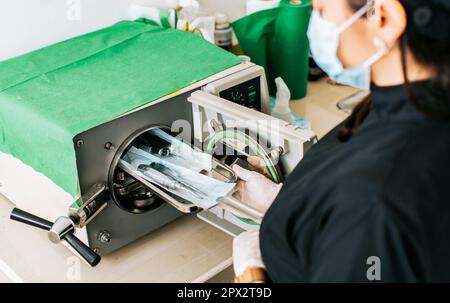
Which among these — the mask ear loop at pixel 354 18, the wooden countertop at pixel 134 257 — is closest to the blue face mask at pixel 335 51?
the mask ear loop at pixel 354 18

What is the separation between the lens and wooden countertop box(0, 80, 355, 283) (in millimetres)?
1327

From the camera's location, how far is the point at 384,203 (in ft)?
2.43

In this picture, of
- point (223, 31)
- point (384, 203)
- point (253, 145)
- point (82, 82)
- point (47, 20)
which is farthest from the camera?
point (223, 31)

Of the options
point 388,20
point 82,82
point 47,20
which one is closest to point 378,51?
point 388,20

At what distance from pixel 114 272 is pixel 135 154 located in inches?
11.4

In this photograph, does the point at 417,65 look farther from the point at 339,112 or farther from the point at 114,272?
the point at 339,112

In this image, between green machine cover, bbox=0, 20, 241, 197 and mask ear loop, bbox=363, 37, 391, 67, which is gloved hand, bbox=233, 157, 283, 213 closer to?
green machine cover, bbox=0, 20, 241, 197

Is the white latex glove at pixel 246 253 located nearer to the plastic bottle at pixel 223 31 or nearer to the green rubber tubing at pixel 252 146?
the green rubber tubing at pixel 252 146

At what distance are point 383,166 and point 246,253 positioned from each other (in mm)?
414

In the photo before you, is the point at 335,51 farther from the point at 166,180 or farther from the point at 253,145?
the point at 166,180

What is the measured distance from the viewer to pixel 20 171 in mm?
1421

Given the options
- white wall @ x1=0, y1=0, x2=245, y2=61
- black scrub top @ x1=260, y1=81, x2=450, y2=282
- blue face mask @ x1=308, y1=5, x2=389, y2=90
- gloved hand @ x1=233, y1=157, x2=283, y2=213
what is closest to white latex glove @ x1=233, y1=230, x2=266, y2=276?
gloved hand @ x1=233, y1=157, x2=283, y2=213

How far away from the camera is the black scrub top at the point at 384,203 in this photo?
0.74 metres
